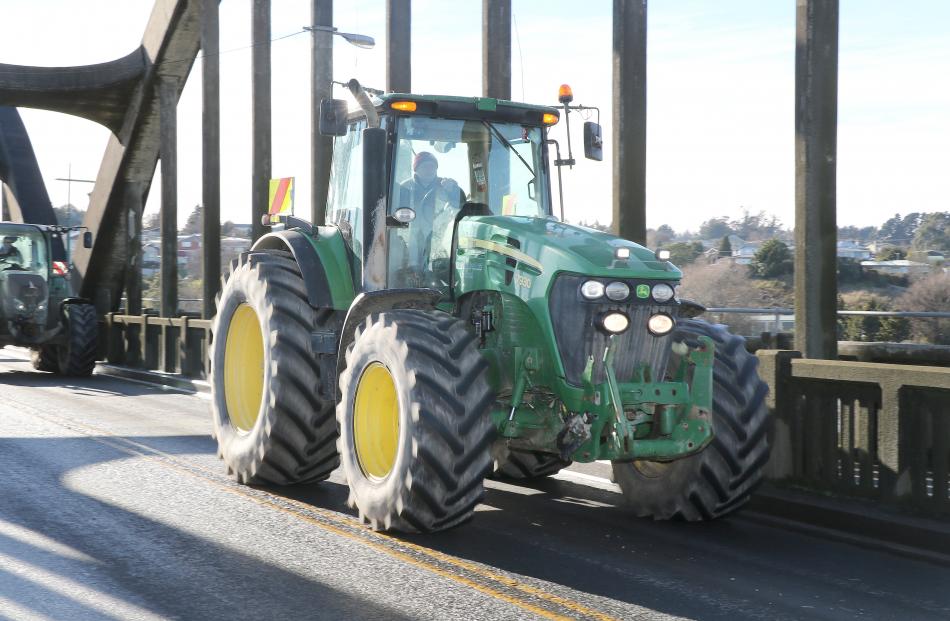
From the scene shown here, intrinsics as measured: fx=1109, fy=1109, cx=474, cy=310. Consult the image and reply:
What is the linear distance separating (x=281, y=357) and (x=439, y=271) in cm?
132

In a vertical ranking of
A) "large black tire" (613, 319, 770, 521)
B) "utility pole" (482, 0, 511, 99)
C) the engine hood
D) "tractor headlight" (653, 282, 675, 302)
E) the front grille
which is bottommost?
"large black tire" (613, 319, 770, 521)

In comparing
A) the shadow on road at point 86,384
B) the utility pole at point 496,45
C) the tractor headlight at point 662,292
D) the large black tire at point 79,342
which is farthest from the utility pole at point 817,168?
the large black tire at point 79,342

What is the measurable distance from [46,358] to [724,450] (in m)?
16.9

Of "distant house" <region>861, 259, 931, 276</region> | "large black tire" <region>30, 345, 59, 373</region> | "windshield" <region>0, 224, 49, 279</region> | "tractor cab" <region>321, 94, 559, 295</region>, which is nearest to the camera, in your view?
"tractor cab" <region>321, 94, 559, 295</region>

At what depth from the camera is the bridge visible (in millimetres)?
5500

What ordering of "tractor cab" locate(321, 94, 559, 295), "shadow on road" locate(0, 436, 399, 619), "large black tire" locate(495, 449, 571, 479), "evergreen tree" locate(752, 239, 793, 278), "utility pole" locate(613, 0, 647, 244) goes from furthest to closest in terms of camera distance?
"evergreen tree" locate(752, 239, 793, 278)
"utility pole" locate(613, 0, 647, 244)
"large black tire" locate(495, 449, 571, 479)
"tractor cab" locate(321, 94, 559, 295)
"shadow on road" locate(0, 436, 399, 619)

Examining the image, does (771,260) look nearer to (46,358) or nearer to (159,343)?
(159,343)

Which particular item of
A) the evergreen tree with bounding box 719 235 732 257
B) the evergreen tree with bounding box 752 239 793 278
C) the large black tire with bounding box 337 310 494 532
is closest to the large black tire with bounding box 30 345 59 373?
the large black tire with bounding box 337 310 494 532

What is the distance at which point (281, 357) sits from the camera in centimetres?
795

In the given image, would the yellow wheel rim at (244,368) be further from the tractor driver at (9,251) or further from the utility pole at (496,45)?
the tractor driver at (9,251)

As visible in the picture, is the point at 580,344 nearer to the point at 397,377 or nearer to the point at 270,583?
the point at 397,377

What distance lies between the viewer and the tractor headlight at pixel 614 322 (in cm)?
658

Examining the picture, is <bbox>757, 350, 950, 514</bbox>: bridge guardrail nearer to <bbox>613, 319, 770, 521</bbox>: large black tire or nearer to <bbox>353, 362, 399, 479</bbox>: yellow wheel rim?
<bbox>613, 319, 770, 521</bbox>: large black tire

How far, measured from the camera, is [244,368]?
364 inches
